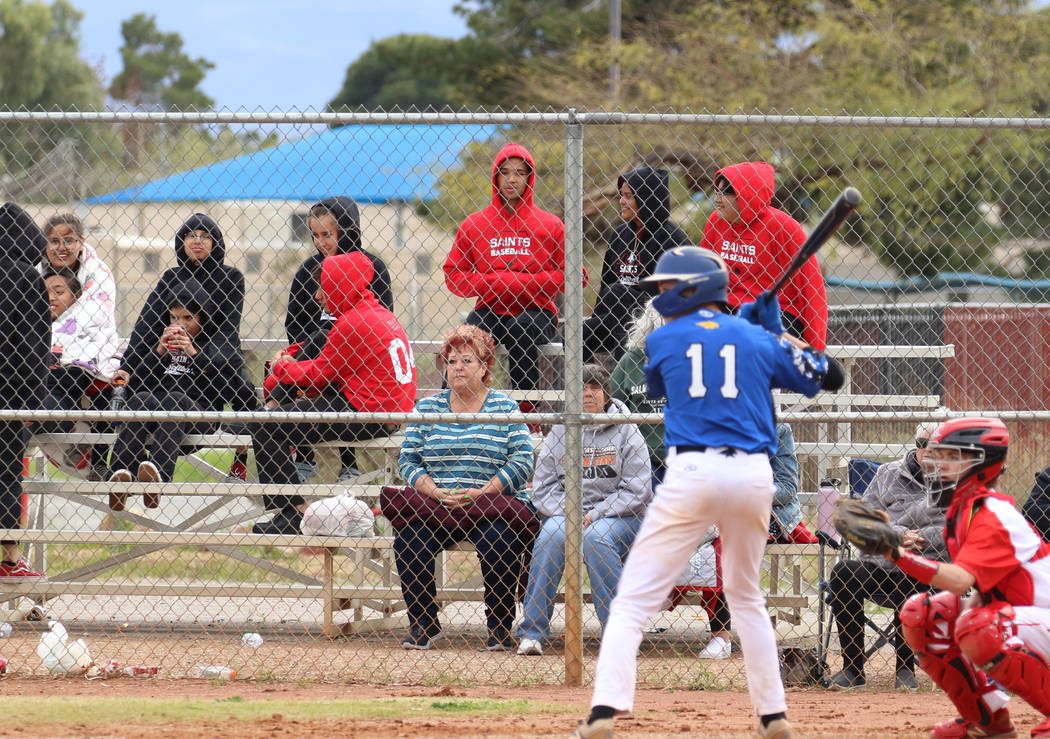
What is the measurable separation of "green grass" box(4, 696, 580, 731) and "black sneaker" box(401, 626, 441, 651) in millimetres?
1040

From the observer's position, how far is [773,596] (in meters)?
6.89

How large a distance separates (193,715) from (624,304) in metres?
3.39

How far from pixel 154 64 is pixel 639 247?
249 ft

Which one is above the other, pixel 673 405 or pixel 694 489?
pixel 673 405

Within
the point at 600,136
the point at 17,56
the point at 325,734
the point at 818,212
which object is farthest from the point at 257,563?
the point at 17,56

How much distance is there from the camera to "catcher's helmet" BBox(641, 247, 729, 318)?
474 centimetres

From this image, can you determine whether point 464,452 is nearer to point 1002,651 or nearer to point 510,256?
point 510,256

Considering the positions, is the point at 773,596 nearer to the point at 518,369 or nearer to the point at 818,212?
the point at 518,369

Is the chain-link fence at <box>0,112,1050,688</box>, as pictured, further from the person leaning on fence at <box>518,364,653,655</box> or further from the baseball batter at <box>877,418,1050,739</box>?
the baseball batter at <box>877,418,1050,739</box>

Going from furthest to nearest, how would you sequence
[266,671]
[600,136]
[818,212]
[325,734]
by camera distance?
[818,212] < [600,136] < [266,671] < [325,734]

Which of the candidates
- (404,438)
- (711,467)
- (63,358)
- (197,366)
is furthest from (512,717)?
(63,358)

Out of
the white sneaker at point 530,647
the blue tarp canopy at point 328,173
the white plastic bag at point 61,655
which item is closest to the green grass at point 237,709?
the white plastic bag at point 61,655

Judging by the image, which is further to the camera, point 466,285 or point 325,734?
point 466,285

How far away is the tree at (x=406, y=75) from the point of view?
3038cm
